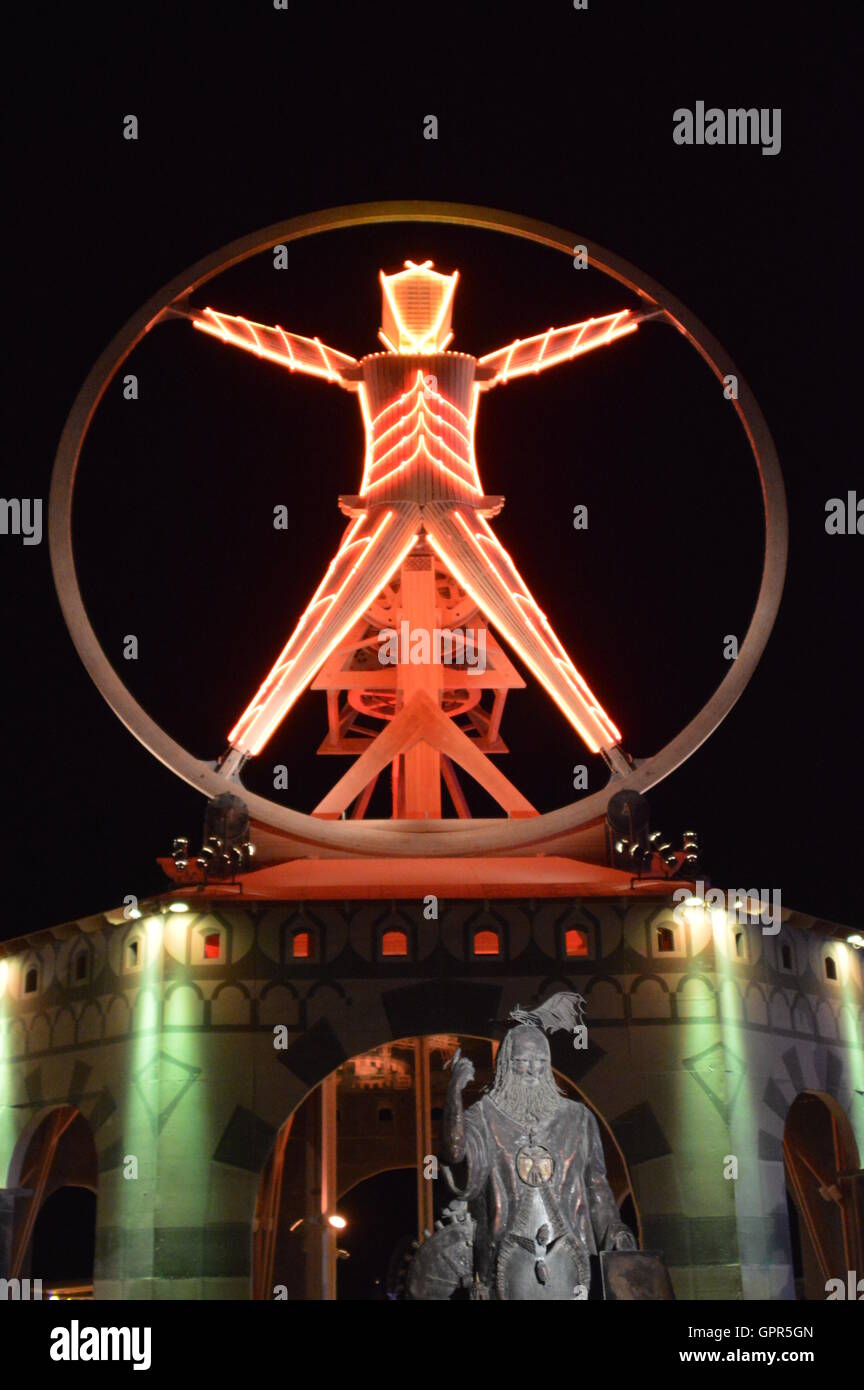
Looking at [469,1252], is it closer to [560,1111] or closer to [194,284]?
[560,1111]

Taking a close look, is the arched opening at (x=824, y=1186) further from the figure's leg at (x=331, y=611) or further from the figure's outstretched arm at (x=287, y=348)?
the figure's outstretched arm at (x=287, y=348)

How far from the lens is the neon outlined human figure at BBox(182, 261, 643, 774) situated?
3048 cm

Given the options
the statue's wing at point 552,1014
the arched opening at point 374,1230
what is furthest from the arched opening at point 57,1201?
the statue's wing at point 552,1014

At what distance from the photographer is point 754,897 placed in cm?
2859

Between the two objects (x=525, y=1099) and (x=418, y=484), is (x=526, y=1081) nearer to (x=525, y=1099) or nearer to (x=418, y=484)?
(x=525, y=1099)

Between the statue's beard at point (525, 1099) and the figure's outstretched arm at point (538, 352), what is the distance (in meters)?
18.0

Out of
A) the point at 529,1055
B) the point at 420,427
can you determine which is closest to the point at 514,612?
the point at 420,427

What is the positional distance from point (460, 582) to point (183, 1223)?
12.3 m

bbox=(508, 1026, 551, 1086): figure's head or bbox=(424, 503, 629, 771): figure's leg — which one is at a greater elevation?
bbox=(424, 503, 629, 771): figure's leg

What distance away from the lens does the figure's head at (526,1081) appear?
19.0 metres

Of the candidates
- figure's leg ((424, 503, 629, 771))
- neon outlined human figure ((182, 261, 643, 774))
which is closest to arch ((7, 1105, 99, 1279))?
neon outlined human figure ((182, 261, 643, 774))

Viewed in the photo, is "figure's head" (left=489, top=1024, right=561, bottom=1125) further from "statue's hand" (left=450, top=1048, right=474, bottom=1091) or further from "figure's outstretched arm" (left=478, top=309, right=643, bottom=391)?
"figure's outstretched arm" (left=478, top=309, right=643, bottom=391)

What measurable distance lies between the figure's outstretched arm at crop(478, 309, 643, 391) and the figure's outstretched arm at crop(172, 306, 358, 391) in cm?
276
